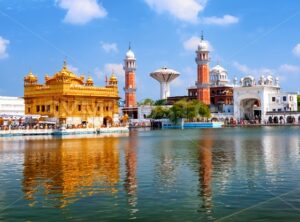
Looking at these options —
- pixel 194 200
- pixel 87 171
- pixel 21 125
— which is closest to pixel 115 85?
pixel 21 125

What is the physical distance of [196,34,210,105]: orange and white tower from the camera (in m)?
91.2

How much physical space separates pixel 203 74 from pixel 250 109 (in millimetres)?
10863

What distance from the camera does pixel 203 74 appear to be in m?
91.2

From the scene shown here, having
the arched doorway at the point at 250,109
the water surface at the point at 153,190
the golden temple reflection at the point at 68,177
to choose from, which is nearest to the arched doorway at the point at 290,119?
the arched doorway at the point at 250,109

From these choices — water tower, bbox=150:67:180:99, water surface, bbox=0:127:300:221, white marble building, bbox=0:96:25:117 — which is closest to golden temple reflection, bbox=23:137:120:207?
water surface, bbox=0:127:300:221

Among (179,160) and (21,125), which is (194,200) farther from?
(21,125)

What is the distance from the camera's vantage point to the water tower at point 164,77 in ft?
353

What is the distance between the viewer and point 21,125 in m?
53.3

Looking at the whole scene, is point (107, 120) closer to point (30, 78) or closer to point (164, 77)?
point (30, 78)

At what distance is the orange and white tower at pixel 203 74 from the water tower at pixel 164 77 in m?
16.0

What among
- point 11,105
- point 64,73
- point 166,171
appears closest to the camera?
point 166,171

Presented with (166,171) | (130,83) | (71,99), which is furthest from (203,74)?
(166,171)

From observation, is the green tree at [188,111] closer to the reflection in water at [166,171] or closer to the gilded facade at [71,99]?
the gilded facade at [71,99]

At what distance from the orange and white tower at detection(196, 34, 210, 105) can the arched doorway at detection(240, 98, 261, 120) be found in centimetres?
650
